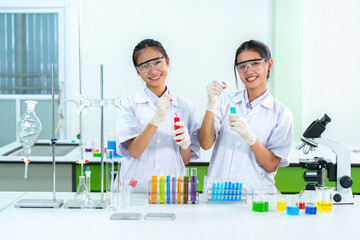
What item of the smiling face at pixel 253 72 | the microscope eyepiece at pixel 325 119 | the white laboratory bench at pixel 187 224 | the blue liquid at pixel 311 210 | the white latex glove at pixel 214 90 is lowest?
the white laboratory bench at pixel 187 224

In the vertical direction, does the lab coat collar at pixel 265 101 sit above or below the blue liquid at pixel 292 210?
above

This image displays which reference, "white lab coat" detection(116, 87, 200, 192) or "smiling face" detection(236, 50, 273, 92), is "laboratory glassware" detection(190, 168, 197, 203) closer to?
"white lab coat" detection(116, 87, 200, 192)

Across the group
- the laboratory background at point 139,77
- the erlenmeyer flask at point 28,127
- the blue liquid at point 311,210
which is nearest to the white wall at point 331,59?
the laboratory background at point 139,77

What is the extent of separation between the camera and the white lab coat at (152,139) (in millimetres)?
2379

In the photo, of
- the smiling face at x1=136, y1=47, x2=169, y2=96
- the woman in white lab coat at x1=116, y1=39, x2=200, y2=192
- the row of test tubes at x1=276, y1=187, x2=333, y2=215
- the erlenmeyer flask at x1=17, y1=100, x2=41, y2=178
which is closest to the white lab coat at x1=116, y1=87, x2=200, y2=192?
the woman in white lab coat at x1=116, y1=39, x2=200, y2=192

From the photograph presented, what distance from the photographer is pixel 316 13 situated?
439 centimetres

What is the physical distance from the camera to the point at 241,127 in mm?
2162

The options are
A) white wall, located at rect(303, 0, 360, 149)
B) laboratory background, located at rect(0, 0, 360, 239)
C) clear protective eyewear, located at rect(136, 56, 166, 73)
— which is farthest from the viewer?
white wall, located at rect(303, 0, 360, 149)

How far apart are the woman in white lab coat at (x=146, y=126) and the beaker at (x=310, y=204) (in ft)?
2.10

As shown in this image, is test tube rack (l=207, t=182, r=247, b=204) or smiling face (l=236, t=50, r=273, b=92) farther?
smiling face (l=236, t=50, r=273, b=92)

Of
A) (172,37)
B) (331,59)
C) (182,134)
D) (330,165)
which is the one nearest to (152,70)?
(182,134)

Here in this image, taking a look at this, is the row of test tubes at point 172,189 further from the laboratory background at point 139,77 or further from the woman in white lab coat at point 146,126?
the woman in white lab coat at point 146,126

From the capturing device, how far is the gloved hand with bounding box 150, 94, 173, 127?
220 centimetres

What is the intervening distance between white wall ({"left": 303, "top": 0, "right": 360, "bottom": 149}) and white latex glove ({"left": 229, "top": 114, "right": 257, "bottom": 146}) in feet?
7.88
